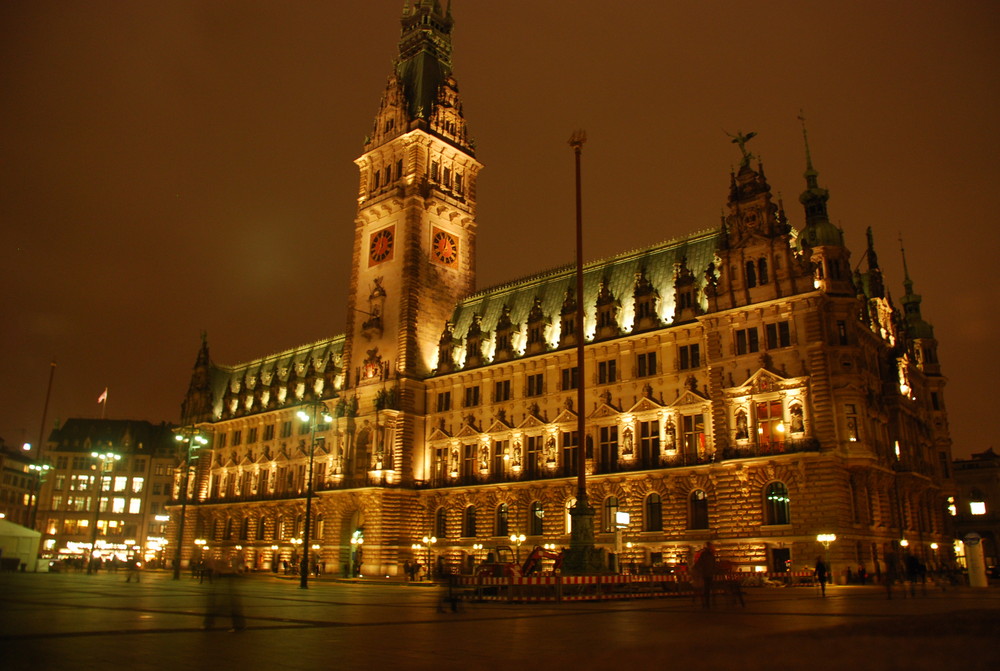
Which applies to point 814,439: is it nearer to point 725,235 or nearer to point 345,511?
point 725,235

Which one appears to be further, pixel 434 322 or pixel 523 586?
pixel 434 322

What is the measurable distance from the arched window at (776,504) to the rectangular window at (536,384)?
20.3 metres

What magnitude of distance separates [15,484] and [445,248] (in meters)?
95.0

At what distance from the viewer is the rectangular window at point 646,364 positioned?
187 ft

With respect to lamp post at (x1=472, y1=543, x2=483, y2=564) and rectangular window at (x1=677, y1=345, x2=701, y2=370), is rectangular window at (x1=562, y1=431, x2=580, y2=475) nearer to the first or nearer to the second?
rectangular window at (x1=677, y1=345, x2=701, y2=370)

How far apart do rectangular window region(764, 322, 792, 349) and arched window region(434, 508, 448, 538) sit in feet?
102

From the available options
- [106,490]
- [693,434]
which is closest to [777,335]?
[693,434]

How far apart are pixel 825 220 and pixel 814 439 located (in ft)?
55.9

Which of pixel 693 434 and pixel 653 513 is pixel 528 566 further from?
pixel 693 434

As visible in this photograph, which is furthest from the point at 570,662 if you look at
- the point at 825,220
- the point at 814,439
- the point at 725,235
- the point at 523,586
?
the point at 825,220

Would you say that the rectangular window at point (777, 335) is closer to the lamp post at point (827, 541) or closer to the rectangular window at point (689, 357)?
the rectangular window at point (689, 357)

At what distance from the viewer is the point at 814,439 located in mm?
46250

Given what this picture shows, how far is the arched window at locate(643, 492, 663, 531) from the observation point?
53844mm

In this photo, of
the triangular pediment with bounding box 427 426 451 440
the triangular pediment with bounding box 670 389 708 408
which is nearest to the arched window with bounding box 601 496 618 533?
the triangular pediment with bounding box 670 389 708 408
